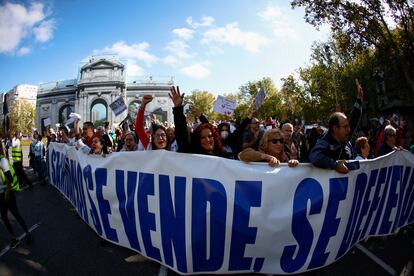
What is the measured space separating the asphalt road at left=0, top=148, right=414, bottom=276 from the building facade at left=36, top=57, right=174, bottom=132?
218ft

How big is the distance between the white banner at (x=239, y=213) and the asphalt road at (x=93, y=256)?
9.4 inches

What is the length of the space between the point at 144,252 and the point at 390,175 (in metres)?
3.55

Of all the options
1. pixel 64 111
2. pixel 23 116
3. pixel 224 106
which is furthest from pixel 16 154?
pixel 23 116

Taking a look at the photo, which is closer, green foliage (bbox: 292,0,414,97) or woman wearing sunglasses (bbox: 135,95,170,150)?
woman wearing sunglasses (bbox: 135,95,170,150)

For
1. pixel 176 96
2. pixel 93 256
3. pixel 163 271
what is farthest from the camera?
pixel 93 256

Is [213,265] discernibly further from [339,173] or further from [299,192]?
[339,173]

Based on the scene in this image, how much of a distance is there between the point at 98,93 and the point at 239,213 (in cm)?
7571

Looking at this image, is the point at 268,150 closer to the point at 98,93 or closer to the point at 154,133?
Answer: the point at 154,133

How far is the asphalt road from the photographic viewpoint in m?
3.83

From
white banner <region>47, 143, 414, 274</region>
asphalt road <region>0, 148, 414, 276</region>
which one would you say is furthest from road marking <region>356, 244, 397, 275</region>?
white banner <region>47, 143, 414, 274</region>

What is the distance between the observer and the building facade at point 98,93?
73.8 m

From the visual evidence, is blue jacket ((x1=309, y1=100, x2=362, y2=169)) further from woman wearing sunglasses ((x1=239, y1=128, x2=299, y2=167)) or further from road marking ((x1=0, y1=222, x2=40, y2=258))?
road marking ((x1=0, y1=222, x2=40, y2=258))

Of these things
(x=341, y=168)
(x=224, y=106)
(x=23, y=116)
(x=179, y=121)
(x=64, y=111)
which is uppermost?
(x=64, y=111)

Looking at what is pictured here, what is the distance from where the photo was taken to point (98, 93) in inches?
2906
